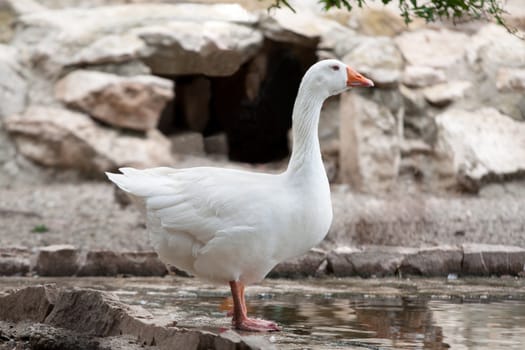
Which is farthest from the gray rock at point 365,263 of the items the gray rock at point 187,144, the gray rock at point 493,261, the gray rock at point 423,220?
the gray rock at point 187,144

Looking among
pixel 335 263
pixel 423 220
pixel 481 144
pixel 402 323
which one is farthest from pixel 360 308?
pixel 481 144

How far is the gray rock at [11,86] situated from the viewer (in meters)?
13.8

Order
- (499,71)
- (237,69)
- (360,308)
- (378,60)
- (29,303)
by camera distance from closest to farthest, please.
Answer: (29,303)
(360,308)
(378,60)
(499,71)
(237,69)

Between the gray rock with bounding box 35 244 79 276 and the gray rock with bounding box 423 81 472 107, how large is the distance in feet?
21.8

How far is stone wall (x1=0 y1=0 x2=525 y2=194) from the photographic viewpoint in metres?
13.5

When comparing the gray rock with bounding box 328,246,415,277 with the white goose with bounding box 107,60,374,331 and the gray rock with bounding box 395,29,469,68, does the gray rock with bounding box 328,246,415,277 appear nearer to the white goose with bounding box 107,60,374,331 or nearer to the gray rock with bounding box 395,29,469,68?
the white goose with bounding box 107,60,374,331

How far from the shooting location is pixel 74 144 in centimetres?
1354

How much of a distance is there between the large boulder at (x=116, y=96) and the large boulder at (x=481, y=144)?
3643 millimetres

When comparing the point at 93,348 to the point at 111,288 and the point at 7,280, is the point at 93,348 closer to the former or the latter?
the point at 111,288

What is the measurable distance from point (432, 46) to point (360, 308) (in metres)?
8.06

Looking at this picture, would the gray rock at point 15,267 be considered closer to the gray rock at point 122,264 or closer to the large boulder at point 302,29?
the gray rock at point 122,264

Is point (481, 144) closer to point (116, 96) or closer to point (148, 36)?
point (148, 36)

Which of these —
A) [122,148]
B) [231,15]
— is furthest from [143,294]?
[231,15]

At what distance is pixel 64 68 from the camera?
14.0 metres
